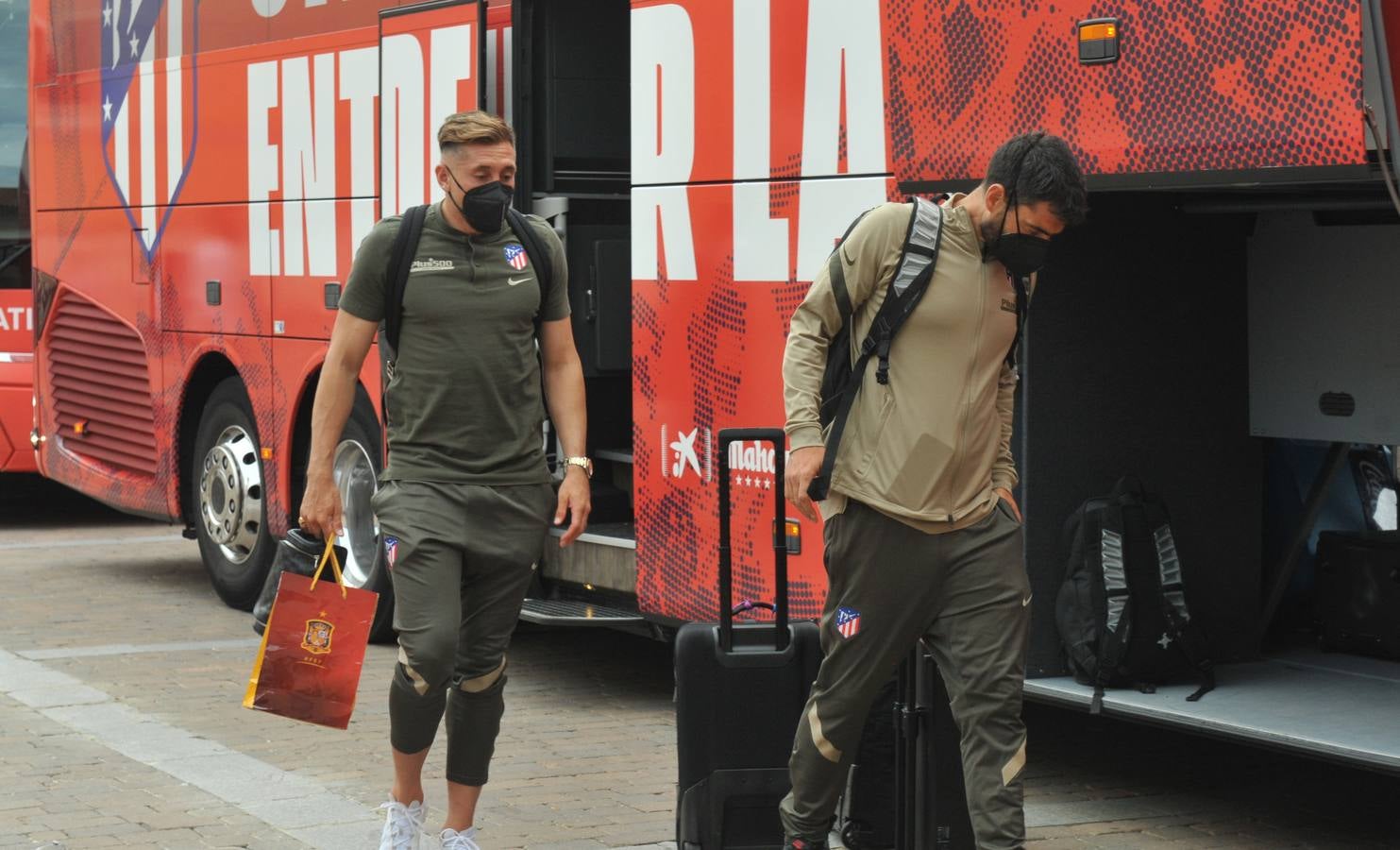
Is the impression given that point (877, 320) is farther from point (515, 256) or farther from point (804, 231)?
point (804, 231)

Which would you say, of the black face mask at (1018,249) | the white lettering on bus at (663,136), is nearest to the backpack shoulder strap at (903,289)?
the black face mask at (1018,249)

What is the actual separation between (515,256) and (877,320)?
41.2 inches

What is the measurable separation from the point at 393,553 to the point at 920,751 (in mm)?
1386

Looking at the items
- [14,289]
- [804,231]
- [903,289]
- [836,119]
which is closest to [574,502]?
[903,289]

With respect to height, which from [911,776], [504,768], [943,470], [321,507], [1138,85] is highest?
[1138,85]

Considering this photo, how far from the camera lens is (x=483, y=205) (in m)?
5.42

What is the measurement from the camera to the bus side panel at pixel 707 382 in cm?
703

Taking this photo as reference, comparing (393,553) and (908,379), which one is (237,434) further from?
(908,379)

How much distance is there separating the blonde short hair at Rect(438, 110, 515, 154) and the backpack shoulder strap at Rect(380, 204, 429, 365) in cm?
18

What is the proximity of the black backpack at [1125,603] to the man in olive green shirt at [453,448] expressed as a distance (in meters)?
1.77

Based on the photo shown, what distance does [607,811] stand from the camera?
6.55 m

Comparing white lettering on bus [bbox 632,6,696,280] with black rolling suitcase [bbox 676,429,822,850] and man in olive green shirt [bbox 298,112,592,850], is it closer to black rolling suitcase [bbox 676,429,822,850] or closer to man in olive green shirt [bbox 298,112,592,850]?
man in olive green shirt [bbox 298,112,592,850]

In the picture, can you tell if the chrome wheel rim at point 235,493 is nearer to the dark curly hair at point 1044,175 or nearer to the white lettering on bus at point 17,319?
the white lettering on bus at point 17,319

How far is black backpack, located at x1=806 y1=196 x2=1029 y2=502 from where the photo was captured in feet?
16.3
